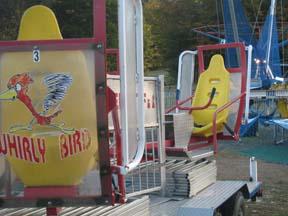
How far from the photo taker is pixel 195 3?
43.4 metres

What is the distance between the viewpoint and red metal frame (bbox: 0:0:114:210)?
118 inches

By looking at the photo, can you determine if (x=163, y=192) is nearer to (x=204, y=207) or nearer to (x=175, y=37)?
Answer: (x=204, y=207)

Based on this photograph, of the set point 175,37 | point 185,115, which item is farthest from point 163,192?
point 175,37

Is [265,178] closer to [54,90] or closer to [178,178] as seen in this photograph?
[178,178]

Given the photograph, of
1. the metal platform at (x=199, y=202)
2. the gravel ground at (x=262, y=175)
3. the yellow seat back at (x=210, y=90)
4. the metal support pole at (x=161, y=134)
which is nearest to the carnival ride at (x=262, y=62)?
the gravel ground at (x=262, y=175)

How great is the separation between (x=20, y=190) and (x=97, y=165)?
0.45 metres

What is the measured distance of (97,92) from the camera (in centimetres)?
305

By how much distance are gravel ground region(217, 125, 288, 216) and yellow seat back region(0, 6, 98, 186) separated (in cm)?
591

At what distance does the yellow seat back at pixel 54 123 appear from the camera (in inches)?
120

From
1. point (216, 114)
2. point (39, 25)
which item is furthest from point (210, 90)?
point (39, 25)

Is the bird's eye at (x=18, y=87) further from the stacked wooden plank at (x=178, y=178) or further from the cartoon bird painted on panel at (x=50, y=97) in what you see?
the stacked wooden plank at (x=178, y=178)

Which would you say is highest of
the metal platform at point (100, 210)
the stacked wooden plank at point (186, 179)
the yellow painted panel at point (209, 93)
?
the yellow painted panel at point (209, 93)

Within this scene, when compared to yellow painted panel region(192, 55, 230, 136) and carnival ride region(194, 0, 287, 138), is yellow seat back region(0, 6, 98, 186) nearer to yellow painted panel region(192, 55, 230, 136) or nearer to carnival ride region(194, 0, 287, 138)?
yellow painted panel region(192, 55, 230, 136)

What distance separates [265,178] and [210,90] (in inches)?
161
